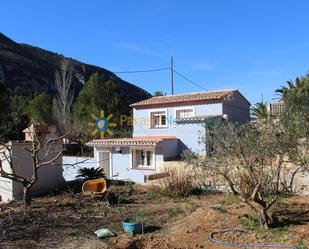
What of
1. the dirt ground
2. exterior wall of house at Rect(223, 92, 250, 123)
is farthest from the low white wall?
the dirt ground

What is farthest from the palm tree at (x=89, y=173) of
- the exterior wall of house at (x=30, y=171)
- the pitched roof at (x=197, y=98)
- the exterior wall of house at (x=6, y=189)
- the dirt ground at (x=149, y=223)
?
the pitched roof at (x=197, y=98)

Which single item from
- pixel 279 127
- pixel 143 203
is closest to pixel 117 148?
pixel 143 203

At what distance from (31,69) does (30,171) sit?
64977 millimetres

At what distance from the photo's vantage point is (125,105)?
38344 mm

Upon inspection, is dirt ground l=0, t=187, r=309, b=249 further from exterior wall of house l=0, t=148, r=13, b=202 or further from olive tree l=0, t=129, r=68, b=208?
exterior wall of house l=0, t=148, r=13, b=202

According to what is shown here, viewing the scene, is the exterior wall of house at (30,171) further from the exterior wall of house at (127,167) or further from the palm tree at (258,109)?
the palm tree at (258,109)

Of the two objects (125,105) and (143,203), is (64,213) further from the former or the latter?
(125,105)

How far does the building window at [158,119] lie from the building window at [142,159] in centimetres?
402

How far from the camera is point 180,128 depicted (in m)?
26.3

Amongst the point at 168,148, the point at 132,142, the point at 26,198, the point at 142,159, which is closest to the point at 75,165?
the point at 132,142

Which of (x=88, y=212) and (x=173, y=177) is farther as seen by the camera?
(x=173, y=177)

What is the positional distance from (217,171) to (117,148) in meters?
18.5

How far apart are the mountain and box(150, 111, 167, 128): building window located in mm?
31144

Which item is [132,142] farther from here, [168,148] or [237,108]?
[237,108]
